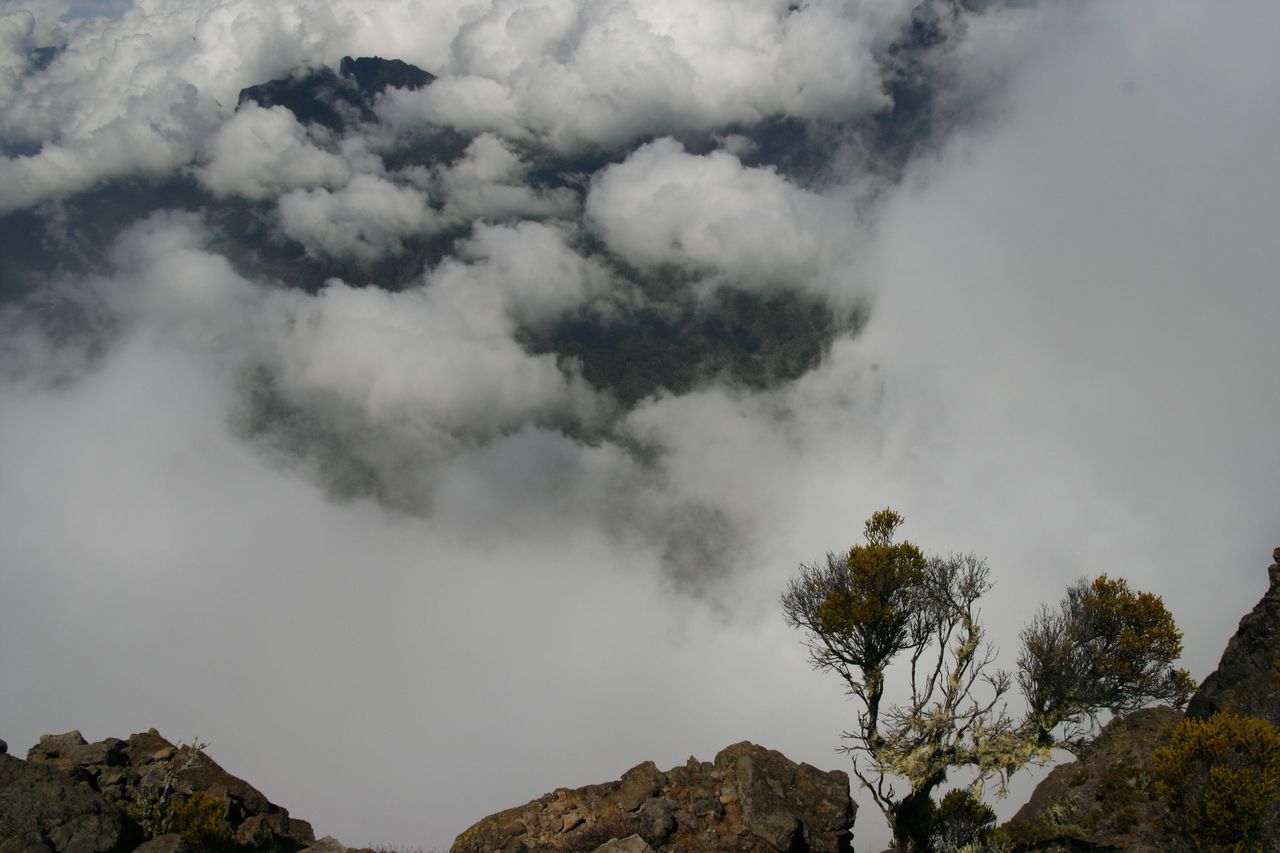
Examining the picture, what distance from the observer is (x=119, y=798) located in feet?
68.1

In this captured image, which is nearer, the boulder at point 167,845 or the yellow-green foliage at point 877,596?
the boulder at point 167,845

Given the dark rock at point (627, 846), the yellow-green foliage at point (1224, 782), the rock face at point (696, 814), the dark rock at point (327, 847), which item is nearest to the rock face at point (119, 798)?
the dark rock at point (327, 847)

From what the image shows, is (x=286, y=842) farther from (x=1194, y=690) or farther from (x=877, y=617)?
(x=1194, y=690)

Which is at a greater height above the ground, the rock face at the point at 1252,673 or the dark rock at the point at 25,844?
the rock face at the point at 1252,673

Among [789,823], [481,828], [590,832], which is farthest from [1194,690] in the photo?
[481,828]

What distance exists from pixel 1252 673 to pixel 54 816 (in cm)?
3480

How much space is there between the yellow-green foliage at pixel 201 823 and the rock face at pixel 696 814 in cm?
748

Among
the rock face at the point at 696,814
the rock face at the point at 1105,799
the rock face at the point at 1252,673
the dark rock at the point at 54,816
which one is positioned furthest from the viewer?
the rock face at the point at 1105,799

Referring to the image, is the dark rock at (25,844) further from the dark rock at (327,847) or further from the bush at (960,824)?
the bush at (960,824)

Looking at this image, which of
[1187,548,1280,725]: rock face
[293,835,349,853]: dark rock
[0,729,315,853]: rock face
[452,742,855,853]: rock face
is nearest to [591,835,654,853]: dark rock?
[452,742,855,853]: rock face

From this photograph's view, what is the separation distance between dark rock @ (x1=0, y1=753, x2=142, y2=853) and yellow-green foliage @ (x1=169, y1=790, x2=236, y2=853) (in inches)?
48.4

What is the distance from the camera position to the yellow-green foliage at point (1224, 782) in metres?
18.2

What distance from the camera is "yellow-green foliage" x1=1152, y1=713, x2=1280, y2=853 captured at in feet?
59.7

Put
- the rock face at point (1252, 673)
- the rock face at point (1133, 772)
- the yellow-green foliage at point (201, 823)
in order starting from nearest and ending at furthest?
the yellow-green foliage at point (201, 823) → the rock face at point (1252, 673) → the rock face at point (1133, 772)
